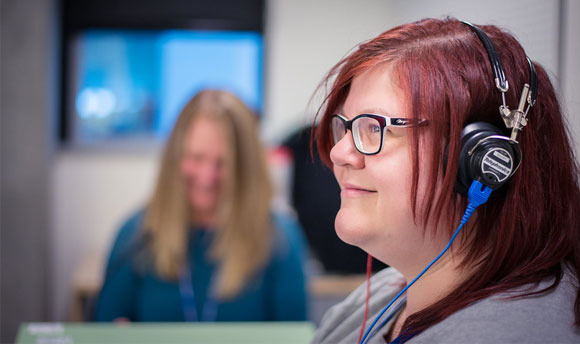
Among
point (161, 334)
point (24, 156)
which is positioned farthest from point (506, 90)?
point (24, 156)

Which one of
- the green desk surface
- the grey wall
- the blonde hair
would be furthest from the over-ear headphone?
the grey wall

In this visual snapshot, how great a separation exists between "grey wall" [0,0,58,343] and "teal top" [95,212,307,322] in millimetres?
1228

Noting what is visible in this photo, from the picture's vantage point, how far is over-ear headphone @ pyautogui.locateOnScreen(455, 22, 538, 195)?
55 centimetres

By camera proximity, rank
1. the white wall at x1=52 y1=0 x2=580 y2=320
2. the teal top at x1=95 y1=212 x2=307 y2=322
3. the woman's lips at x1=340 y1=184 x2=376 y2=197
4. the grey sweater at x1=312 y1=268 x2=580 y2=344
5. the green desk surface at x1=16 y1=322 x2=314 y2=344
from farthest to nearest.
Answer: the white wall at x1=52 y1=0 x2=580 y2=320, the teal top at x1=95 y1=212 x2=307 y2=322, the green desk surface at x1=16 y1=322 x2=314 y2=344, the woman's lips at x1=340 y1=184 x2=376 y2=197, the grey sweater at x1=312 y1=268 x2=580 y2=344

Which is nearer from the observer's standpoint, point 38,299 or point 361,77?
point 361,77

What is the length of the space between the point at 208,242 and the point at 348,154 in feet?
3.69

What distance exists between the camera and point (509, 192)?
593 mm

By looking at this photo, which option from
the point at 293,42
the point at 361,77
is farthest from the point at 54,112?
the point at 361,77

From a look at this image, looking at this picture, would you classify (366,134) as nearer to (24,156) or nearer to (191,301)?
(191,301)

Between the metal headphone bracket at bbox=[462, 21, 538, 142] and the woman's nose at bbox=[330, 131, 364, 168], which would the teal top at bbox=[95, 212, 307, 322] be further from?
the metal headphone bracket at bbox=[462, 21, 538, 142]

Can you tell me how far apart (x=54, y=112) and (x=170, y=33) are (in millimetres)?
815

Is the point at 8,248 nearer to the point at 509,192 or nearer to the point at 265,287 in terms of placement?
the point at 265,287

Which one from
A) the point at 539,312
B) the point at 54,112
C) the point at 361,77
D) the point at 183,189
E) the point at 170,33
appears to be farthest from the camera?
the point at 170,33

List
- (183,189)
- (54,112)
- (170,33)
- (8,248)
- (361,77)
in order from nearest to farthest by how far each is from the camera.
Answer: (361,77)
(183,189)
(8,248)
(54,112)
(170,33)
